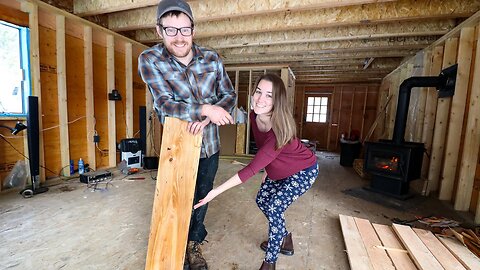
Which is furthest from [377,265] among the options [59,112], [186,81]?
[59,112]

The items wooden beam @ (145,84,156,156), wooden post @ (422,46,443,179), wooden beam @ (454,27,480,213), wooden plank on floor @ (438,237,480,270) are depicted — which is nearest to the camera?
wooden plank on floor @ (438,237,480,270)

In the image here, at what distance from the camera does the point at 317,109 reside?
26.1 ft

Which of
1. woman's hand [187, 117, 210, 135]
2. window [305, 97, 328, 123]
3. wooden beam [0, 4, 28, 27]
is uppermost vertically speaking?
wooden beam [0, 4, 28, 27]

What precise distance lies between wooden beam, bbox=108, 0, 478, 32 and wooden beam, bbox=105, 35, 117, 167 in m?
0.32

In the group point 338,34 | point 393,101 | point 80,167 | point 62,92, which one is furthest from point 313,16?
point 80,167

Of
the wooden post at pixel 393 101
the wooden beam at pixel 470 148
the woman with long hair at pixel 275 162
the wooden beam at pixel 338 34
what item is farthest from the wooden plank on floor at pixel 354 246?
the wooden post at pixel 393 101

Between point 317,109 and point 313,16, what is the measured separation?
17.5 ft

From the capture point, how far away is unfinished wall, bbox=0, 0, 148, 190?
2752 millimetres

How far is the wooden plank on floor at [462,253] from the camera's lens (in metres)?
1.46

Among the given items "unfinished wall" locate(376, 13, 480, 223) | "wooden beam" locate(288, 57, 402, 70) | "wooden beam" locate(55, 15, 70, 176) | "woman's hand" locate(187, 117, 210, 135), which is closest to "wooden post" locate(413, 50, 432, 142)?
"unfinished wall" locate(376, 13, 480, 223)

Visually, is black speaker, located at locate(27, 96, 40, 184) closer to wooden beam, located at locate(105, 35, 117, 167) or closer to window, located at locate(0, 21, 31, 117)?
window, located at locate(0, 21, 31, 117)

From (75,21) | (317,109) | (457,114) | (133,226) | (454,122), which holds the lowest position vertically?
(133,226)

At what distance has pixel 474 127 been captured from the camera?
8.10 feet

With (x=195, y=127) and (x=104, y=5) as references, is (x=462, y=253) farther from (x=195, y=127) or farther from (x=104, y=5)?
(x=104, y=5)
